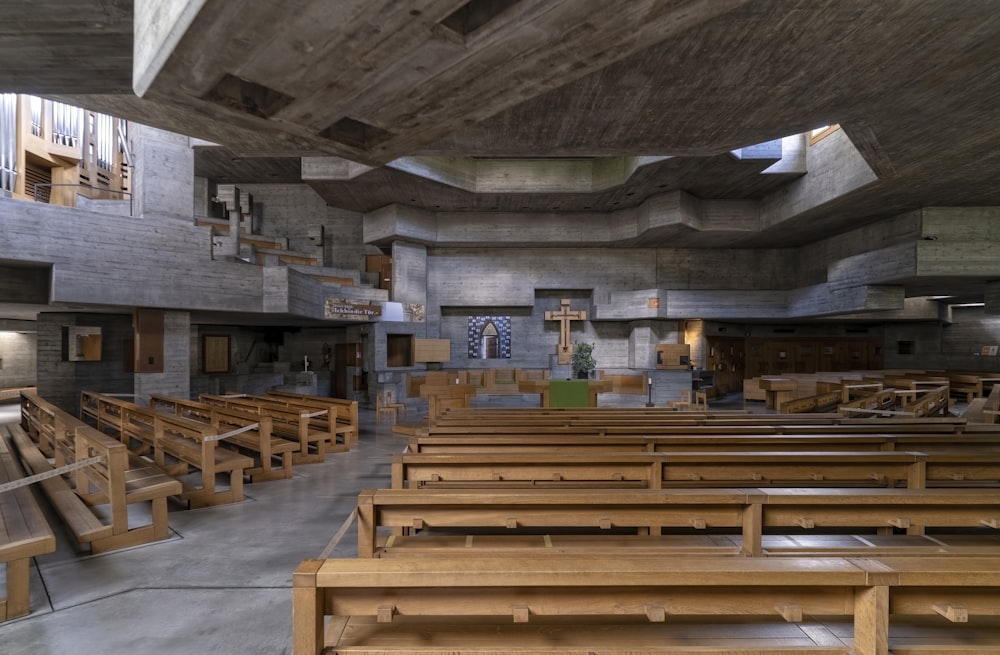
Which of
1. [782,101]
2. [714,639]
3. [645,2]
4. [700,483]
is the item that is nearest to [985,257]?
[782,101]

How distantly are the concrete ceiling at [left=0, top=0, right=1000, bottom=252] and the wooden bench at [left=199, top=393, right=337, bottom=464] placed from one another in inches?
163

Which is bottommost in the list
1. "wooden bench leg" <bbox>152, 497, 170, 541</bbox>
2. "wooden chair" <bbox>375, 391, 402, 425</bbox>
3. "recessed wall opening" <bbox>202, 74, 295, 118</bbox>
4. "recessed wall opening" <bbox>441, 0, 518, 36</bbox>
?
"wooden chair" <bbox>375, 391, 402, 425</bbox>

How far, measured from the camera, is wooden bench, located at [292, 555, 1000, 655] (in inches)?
47.9

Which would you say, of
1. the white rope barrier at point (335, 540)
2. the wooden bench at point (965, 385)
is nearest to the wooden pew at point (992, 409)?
the wooden bench at point (965, 385)

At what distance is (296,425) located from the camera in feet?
23.2

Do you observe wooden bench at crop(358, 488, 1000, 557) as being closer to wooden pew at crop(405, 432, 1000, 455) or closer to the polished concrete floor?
the polished concrete floor

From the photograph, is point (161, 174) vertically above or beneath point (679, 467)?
above

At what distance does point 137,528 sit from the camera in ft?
11.9

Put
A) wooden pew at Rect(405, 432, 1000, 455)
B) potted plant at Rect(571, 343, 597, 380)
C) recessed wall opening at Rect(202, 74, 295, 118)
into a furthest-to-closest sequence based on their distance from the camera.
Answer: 1. potted plant at Rect(571, 343, 597, 380)
2. wooden pew at Rect(405, 432, 1000, 455)
3. recessed wall opening at Rect(202, 74, 295, 118)

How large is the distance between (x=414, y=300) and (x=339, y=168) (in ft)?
16.3

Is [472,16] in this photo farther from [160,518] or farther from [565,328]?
[565,328]

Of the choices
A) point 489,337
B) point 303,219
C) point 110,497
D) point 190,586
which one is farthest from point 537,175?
point 190,586

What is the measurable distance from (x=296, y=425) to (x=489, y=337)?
9.56 m

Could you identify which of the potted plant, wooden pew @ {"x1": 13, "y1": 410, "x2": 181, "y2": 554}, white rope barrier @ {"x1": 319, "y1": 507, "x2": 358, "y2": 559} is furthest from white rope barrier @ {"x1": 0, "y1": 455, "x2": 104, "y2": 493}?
the potted plant
